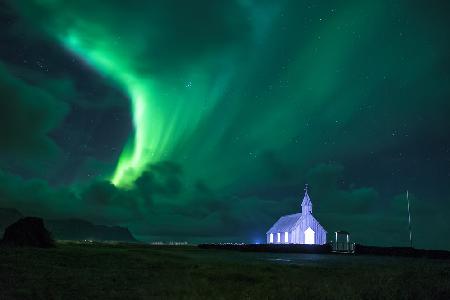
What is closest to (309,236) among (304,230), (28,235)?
(304,230)

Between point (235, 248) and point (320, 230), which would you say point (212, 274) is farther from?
point (320, 230)

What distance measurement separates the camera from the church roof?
99669mm

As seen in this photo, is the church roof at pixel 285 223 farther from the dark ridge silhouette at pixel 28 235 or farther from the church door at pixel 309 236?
the dark ridge silhouette at pixel 28 235

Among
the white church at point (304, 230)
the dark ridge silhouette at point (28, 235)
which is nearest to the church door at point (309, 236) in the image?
the white church at point (304, 230)

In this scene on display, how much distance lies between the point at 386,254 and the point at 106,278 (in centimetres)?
4793

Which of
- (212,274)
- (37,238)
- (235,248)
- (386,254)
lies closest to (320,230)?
(235,248)

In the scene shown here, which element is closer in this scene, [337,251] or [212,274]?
[212,274]

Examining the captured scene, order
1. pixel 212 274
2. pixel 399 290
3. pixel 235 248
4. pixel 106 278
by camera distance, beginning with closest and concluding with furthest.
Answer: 1. pixel 399 290
2. pixel 106 278
3. pixel 212 274
4. pixel 235 248

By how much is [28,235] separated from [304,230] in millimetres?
61647

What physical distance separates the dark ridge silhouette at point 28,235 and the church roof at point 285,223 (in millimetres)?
58206

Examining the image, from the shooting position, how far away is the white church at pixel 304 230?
97.4 m

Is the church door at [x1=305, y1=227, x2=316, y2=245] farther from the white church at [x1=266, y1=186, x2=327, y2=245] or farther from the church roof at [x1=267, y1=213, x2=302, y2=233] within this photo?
the church roof at [x1=267, y1=213, x2=302, y2=233]

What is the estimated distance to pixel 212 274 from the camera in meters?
23.6

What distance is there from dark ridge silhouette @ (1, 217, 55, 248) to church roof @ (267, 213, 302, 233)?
2292 inches
